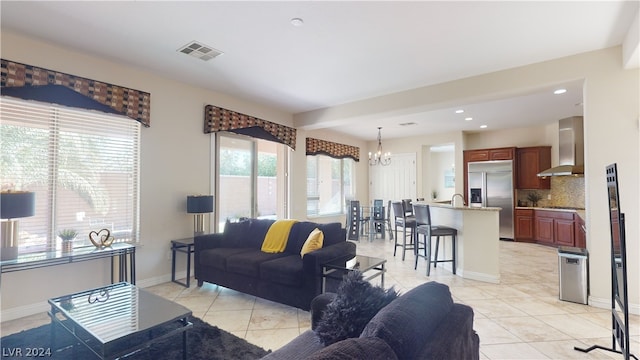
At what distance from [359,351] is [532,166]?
764cm

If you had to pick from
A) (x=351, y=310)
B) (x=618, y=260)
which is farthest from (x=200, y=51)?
(x=618, y=260)

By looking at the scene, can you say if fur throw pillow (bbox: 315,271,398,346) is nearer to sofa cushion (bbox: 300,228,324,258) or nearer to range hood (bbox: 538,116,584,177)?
sofa cushion (bbox: 300,228,324,258)

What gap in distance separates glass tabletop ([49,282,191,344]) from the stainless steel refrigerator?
281 inches

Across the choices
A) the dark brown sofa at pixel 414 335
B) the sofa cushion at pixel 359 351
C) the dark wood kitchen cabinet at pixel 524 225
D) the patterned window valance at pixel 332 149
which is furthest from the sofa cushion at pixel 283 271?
the dark wood kitchen cabinet at pixel 524 225

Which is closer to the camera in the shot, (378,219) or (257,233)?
(257,233)

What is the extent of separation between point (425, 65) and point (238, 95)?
9.20 ft

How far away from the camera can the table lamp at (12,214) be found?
99.7 inches

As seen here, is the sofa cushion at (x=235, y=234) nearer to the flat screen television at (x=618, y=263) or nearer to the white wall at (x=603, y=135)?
the flat screen television at (x=618, y=263)

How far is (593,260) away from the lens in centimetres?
315

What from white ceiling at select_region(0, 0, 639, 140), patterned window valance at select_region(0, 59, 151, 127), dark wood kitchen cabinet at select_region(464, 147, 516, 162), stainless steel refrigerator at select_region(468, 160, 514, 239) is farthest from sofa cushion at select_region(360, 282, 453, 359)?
dark wood kitchen cabinet at select_region(464, 147, 516, 162)

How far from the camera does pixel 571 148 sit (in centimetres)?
591

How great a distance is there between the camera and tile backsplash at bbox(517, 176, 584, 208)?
6340 mm

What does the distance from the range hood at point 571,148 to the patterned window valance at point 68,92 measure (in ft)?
24.0

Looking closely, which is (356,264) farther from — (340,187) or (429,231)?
(340,187)
